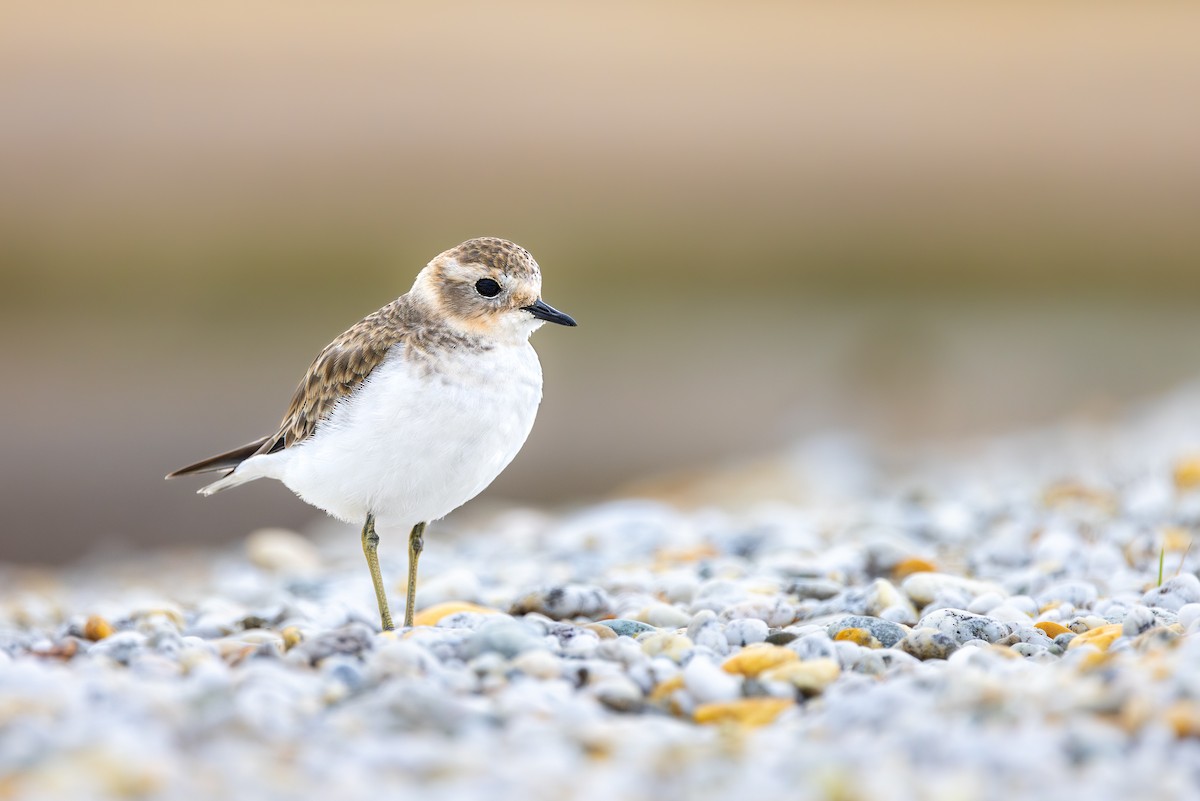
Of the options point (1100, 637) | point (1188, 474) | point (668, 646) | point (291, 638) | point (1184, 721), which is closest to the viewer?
point (1184, 721)

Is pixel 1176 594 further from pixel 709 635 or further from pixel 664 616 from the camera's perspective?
pixel 664 616

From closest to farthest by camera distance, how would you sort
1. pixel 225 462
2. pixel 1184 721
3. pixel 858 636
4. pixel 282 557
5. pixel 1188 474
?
pixel 1184 721
pixel 858 636
pixel 225 462
pixel 1188 474
pixel 282 557

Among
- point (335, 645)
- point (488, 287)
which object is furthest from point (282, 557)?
point (335, 645)

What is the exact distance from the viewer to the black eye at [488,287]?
526cm

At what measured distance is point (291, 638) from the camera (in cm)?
459

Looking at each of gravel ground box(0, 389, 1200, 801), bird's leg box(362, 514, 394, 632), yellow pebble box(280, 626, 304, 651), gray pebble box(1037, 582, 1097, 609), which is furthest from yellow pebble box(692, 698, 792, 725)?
gray pebble box(1037, 582, 1097, 609)

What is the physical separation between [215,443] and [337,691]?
369 inches

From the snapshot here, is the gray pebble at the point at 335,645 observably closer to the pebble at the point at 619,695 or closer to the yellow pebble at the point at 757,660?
the pebble at the point at 619,695

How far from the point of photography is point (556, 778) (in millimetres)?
3039

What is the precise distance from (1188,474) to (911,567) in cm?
227

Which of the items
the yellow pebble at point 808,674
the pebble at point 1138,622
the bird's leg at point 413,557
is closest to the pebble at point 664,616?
the bird's leg at point 413,557

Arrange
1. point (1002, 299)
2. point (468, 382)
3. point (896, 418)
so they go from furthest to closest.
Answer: point (1002, 299)
point (896, 418)
point (468, 382)

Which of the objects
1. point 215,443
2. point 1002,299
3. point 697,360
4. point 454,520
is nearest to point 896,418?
point 697,360

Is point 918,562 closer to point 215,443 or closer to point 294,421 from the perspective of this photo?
point 294,421
